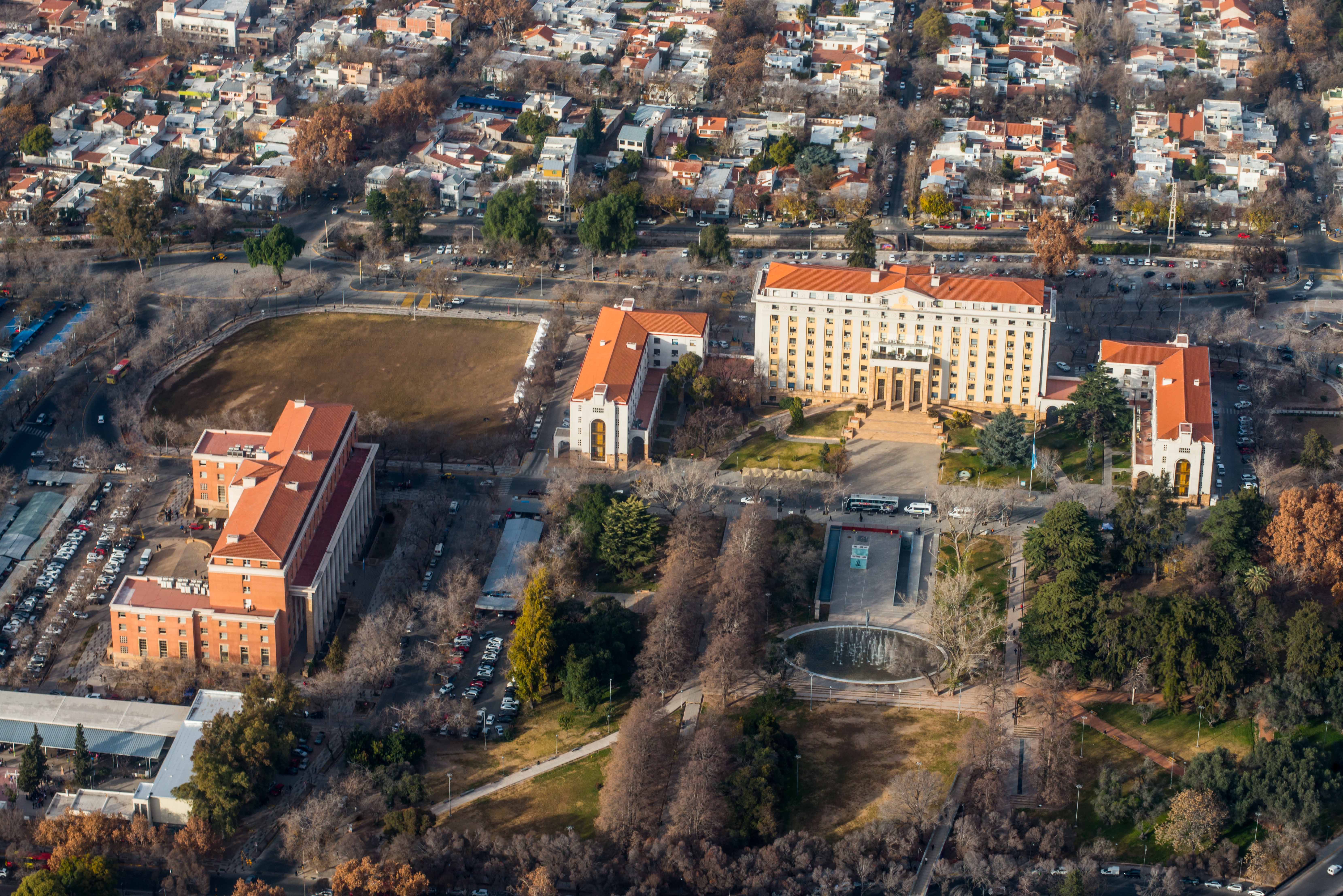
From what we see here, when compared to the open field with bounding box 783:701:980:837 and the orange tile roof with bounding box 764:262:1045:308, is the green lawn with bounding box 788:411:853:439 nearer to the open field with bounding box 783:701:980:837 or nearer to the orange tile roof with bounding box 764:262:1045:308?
the orange tile roof with bounding box 764:262:1045:308

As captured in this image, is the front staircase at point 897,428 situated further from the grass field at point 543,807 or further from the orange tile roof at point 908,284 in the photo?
the grass field at point 543,807

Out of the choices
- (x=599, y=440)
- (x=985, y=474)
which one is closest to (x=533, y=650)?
(x=599, y=440)

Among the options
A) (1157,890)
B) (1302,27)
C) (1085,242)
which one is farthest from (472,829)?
(1302,27)

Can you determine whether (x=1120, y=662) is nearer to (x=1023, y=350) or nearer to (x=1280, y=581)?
(x=1280, y=581)

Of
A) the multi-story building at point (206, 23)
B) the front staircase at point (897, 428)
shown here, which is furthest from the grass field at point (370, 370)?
the multi-story building at point (206, 23)

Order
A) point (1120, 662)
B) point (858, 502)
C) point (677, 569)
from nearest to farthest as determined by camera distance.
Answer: point (1120, 662) → point (677, 569) → point (858, 502)

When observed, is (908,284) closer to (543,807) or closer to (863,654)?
(863,654)
